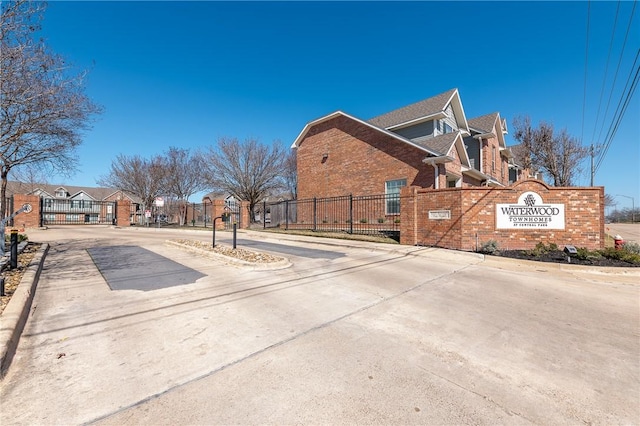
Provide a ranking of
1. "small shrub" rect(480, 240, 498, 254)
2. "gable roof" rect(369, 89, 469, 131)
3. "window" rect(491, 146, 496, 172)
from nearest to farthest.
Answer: "small shrub" rect(480, 240, 498, 254), "gable roof" rect(369, 89, 469, 131), "window" rect(491, 146, 496, 172)

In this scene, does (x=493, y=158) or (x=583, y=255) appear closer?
(x=583, y=255)

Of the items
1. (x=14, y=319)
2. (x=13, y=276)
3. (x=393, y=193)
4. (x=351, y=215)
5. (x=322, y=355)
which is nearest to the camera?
(x=322, y=355)

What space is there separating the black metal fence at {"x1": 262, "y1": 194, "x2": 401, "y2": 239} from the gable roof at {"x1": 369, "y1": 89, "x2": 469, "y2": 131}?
23.8 feet

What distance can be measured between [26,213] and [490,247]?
26342 millimetres

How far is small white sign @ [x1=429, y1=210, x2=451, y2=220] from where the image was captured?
11.5 meters

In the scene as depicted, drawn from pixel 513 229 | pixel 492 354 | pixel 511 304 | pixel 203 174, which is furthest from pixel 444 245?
pixel 203 174

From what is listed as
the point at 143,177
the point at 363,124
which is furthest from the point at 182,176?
the point at 363,124

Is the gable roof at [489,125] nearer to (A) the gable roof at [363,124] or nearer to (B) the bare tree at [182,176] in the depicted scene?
(A) the gable roof at [363,124]

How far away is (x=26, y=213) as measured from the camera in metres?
19.2

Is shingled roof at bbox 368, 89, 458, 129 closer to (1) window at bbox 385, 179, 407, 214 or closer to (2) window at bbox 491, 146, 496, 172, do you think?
(1) window at bbox 385, 179, 407, 214

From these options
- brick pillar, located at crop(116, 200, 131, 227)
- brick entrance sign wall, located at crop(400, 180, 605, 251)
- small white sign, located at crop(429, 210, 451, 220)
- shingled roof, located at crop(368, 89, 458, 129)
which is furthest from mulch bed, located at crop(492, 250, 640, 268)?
brick pillar, located at crop(116, 200, 131, 227)

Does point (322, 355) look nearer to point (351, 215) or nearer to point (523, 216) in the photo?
point (523, 216)

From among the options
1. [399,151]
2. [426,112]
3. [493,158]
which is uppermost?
[426,112]

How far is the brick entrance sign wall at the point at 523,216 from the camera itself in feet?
34.4
